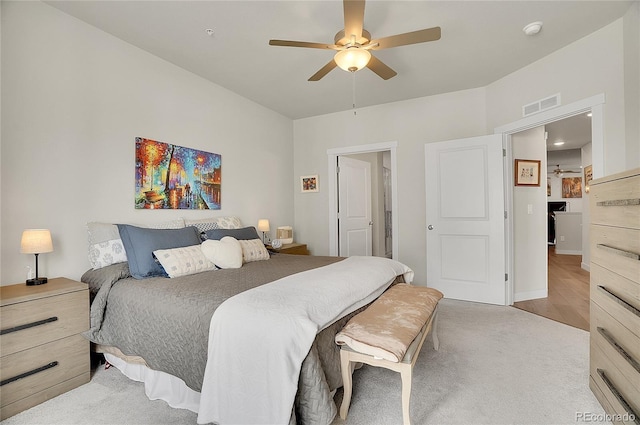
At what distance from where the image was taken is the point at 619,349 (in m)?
1.46

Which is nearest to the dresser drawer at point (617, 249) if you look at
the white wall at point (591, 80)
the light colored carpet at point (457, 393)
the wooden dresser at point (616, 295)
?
the wooden dresser at point (616, 295)

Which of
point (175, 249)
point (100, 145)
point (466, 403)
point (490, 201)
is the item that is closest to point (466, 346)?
point (466, 403)

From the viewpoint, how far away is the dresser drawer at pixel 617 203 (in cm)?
137

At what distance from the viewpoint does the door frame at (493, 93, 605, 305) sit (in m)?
2.55

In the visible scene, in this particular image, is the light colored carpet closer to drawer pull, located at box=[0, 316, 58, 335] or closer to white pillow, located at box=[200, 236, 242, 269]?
drawer pull, located at box=[0, 316, 58, 335]

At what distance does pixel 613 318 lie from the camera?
61.6 inches

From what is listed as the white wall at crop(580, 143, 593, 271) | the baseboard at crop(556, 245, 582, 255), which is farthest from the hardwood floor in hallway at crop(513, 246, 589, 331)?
the baseboard at crop(556, 245, 582, 255)

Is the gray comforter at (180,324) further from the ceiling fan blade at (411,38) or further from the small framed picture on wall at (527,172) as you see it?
the small framed picture on wall at (527,172)

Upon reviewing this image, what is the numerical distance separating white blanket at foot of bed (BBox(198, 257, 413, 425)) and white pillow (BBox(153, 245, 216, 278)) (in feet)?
2.88

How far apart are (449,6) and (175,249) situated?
2832 millimetres

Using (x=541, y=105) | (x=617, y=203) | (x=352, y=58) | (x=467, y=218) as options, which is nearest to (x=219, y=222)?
(x=352, y=58)

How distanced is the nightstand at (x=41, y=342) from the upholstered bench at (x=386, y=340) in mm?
1741

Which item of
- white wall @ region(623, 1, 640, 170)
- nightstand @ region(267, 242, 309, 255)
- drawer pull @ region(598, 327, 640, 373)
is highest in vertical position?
white wall @ region(623, 1, 640, 170)

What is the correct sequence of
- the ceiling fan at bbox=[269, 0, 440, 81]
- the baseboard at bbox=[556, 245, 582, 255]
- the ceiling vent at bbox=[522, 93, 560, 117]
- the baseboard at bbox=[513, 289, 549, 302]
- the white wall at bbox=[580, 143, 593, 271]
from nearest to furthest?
the ceiling fan at bbox=[269, 0, 440, 81]
the ceiling vent at bbox=[522, 93, 560, 117]
the baseboard at bbox=[513, 289, 549, 302]
the white wall at bbox=[580, 143, 593, 271]
the baseboard at bbox=[556, 245, 582, 255]
